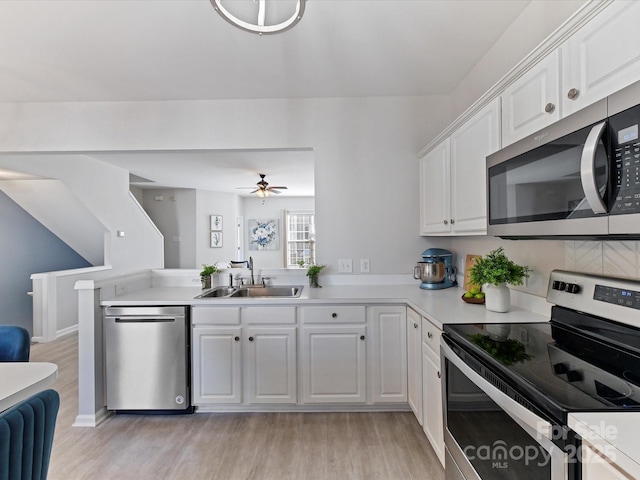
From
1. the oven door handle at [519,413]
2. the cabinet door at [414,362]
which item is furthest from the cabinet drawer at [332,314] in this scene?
the oven door handle at [519,413]

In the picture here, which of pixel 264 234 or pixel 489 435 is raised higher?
pixel 264 234

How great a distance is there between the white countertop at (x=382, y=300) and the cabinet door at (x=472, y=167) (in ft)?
1.48

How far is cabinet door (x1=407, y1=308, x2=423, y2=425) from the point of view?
2053mm

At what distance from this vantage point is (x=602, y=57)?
988mm

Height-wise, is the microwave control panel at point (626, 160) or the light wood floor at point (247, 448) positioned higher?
the microwave control panel at point (626, 160)

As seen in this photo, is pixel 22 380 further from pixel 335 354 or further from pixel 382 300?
pixel 382 300

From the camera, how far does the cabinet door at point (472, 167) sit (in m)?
1.64

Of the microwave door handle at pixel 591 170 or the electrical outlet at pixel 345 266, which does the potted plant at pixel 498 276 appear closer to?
the microwave door handle at pixel 591 170

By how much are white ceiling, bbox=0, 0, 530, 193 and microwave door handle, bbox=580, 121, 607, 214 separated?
4.09 ft

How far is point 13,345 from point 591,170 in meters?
2.23

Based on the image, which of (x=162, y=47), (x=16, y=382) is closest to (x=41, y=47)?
(x=162, y=47)

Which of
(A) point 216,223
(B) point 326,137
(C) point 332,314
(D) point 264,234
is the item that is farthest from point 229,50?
(D) point 264,234

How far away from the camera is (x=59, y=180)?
13.5ft

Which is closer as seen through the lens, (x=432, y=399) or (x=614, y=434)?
(x=614, y=434)
